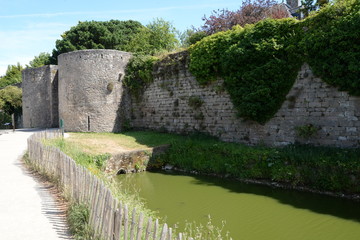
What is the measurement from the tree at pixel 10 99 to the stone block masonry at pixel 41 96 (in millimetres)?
4464

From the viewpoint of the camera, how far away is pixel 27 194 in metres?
6.38

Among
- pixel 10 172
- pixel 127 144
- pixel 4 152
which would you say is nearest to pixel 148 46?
pixel 127 144

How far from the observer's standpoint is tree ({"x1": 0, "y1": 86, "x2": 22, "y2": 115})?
81.8 feet

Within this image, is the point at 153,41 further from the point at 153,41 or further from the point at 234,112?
the point at 234,112

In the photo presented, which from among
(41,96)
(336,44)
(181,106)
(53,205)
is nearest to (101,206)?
(53,205)

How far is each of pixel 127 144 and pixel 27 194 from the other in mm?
6393

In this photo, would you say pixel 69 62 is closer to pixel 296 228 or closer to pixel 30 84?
pixel 30 84

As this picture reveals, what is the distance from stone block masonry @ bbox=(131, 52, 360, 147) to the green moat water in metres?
2.37

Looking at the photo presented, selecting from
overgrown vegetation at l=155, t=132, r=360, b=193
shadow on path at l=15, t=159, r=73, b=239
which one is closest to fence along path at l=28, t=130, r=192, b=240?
shadow on path at l=15, t=159, r=73, b=239

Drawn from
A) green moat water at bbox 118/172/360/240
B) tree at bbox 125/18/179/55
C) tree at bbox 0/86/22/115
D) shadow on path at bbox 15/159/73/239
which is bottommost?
green moat water at bbox 118/172/360/240

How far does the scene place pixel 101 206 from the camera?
4.23 metres

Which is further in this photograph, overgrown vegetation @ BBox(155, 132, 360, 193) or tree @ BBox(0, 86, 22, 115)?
tree @ BBox(0, 86, 22, 115)

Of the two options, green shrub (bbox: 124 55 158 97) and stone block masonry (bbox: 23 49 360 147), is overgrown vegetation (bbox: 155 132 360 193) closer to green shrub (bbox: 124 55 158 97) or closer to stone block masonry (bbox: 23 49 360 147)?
stone block masonry (bbox: 23 49 360 147)

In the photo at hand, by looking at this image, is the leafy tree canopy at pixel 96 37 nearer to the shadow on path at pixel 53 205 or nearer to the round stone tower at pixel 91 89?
the round stone tower at pixel 91 89
